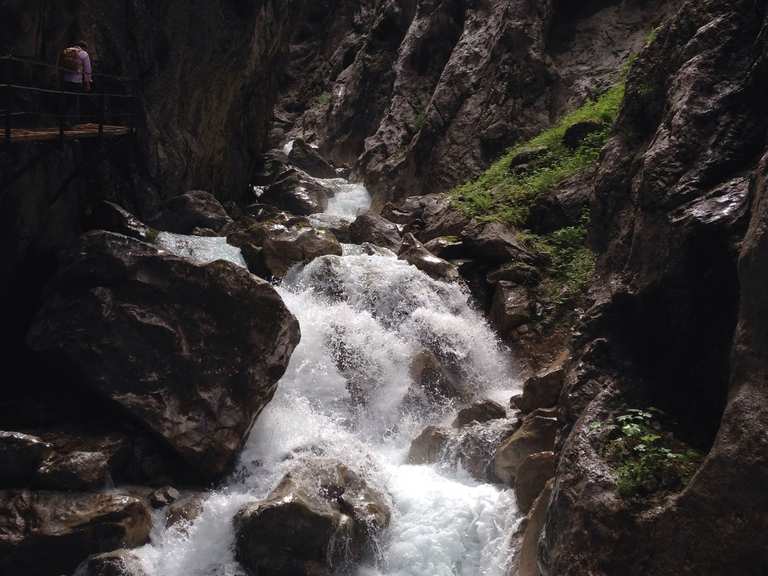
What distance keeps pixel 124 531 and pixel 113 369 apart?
2.55 meters

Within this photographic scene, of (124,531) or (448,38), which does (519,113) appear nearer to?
(448,38)

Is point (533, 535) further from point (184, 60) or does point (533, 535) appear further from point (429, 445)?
point (184, 60)

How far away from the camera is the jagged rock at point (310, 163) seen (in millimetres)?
28989

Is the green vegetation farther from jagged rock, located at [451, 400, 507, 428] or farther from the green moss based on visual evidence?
the green moss

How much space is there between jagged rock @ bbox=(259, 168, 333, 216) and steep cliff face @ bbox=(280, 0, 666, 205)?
2.56 m

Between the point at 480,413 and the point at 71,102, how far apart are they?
1007 centimetres

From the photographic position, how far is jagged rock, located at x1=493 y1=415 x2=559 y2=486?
9211mm

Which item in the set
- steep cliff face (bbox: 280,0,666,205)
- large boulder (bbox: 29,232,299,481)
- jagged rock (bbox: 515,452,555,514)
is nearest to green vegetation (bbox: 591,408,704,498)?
jagged rock (bbox: 515,452,555,514)

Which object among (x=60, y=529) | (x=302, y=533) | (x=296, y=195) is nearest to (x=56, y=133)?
(x=60, y=529)

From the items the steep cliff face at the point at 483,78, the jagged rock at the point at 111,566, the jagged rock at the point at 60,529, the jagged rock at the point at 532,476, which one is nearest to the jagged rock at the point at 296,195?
the steep cliff face at the point at 483,78

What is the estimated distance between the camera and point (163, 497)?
357 inches

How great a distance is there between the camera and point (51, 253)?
11.5 metres

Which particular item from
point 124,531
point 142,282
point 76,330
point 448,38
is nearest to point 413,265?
point 142,282

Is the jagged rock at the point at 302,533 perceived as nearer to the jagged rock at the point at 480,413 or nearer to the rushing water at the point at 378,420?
the rushing water at the point at 378,420
